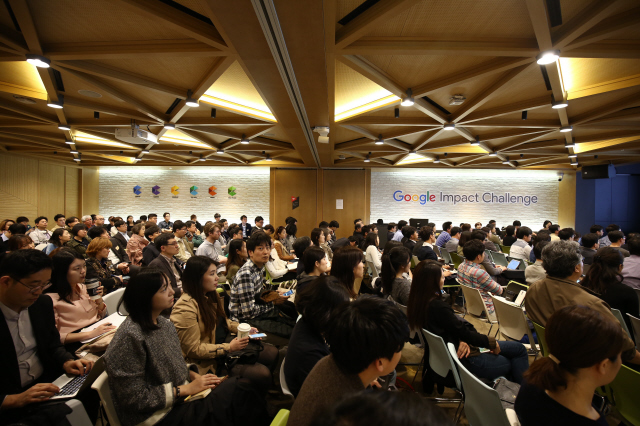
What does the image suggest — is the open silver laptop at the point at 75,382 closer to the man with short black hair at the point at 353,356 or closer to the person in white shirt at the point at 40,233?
the man with short black hair at the point at 353,356

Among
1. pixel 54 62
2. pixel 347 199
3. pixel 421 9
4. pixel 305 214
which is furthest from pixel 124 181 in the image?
pixel 421 9

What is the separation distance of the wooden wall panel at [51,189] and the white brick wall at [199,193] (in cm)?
159

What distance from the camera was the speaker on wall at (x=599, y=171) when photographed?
10211 mm

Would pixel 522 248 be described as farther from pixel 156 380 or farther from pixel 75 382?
pixel 75 382

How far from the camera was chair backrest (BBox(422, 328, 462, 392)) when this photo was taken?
2160 mm

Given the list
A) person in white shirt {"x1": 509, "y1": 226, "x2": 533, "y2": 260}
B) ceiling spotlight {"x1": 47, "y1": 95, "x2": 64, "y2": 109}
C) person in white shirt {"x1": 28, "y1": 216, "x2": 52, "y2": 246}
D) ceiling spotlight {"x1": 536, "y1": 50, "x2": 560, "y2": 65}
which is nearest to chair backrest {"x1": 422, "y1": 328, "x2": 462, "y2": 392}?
ceiling spotlight {"x1": 536, "y1": 50, "x2": 560, "y2": 65}

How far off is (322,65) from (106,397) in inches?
131

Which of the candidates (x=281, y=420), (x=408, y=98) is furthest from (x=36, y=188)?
(x=281, y=420)

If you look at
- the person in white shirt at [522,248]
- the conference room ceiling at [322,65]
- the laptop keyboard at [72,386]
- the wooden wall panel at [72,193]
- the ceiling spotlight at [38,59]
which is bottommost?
the laptop keyboard at [72,386]

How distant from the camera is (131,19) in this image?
2918 millimetres

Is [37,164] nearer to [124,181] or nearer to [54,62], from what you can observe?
[124,181]

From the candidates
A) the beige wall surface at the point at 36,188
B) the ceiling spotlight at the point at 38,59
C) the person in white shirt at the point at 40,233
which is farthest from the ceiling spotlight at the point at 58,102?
the beige wall surface at the point at 36,188

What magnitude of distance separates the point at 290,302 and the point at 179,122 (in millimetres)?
5023

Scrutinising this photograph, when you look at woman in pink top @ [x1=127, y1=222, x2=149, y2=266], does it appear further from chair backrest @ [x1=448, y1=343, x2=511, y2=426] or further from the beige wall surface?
the beige wall surface
